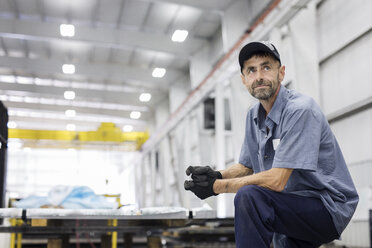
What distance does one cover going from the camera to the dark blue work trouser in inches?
66.3

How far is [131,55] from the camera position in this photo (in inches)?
526

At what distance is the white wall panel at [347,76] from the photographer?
215 inches

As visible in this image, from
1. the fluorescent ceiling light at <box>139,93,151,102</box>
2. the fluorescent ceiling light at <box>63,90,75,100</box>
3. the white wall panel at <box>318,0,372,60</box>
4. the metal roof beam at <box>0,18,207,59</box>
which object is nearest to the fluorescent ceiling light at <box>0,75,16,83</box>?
the fluorescent ceiling light at <box>63,90,75,100</box>

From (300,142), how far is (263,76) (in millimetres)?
375

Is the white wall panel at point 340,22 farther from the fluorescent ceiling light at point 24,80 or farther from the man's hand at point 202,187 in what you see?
the fluorescent ceiling light at point 24,80

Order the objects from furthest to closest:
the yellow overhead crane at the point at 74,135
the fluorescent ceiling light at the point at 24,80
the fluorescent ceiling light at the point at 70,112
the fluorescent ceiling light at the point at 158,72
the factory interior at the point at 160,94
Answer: the fluorescent ceiling light at the point at 70,112, the yellow overhead crane at the point at 74,135, the fluorescent ceiling light at the point at 24,80, the fluorescent ceiling light at the point at 158,72, the factory interior at the point at 160,94

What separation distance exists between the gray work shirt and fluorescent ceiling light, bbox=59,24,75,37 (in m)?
9.00

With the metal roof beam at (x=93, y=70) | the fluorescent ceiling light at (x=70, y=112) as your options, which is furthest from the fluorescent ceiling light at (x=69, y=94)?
the fluorescent ceiling light at (x=70, y=112)

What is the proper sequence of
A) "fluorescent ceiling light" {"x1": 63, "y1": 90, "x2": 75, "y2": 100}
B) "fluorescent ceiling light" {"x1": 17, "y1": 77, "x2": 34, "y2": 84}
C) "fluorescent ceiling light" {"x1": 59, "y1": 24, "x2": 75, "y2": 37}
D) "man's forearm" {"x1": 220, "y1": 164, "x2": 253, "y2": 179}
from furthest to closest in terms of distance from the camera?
"fluorescent ceiling light" {"x1": 63, "y1": 90, "x2": 75, "y2": 100}
"fluorescent ceiling light" {"x1": 17, "y1": 77, "x2": 34, "y2": 84}
"fluorescent ceiling light" {"x1": 59, "y1": 24, "x2": 75, "y2": 37}
"man's forearm" {"x1": 220, "y1": 164, "x2": 253, "y2": 179}

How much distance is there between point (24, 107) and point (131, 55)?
6271 millimetres

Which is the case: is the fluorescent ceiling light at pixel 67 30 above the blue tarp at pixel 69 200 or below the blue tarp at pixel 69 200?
above

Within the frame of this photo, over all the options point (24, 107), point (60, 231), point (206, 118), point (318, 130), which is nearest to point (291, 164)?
point (318, 130)

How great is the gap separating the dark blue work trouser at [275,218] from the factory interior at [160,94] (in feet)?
0.70

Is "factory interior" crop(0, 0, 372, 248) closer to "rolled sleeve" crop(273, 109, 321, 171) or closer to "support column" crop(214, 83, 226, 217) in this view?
"support column" crop(214, 83, 226, 217)
